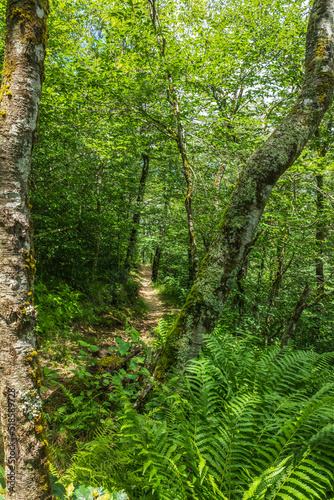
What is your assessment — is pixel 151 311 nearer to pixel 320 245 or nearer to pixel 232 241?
pixel 320 245

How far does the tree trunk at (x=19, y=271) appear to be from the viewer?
1418mm

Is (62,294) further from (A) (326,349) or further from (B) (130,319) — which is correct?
(A) (326,349)

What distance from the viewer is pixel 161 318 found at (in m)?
4.84

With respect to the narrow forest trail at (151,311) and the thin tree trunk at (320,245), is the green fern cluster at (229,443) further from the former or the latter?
the narrow forest trail at (151,311)

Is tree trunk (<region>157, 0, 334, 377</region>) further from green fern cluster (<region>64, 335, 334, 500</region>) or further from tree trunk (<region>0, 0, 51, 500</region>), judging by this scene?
tree trunk (<region>0, 0, 51, 500</region>)

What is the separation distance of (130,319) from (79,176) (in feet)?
17.2

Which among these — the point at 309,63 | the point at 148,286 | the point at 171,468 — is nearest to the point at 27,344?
the point at 171,468

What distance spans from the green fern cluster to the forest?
19 mm

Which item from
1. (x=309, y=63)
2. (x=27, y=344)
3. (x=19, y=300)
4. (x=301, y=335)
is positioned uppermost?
(x=309, y=63)

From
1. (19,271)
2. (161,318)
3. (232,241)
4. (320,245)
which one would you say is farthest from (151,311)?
(19,271)

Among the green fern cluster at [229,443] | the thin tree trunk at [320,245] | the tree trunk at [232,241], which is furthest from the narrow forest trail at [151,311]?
the thin tree trunk at [320,245]

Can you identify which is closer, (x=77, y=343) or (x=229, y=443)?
(x=229, y=443)

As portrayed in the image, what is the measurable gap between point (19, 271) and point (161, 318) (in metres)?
3.66

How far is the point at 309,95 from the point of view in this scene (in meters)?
3.09
